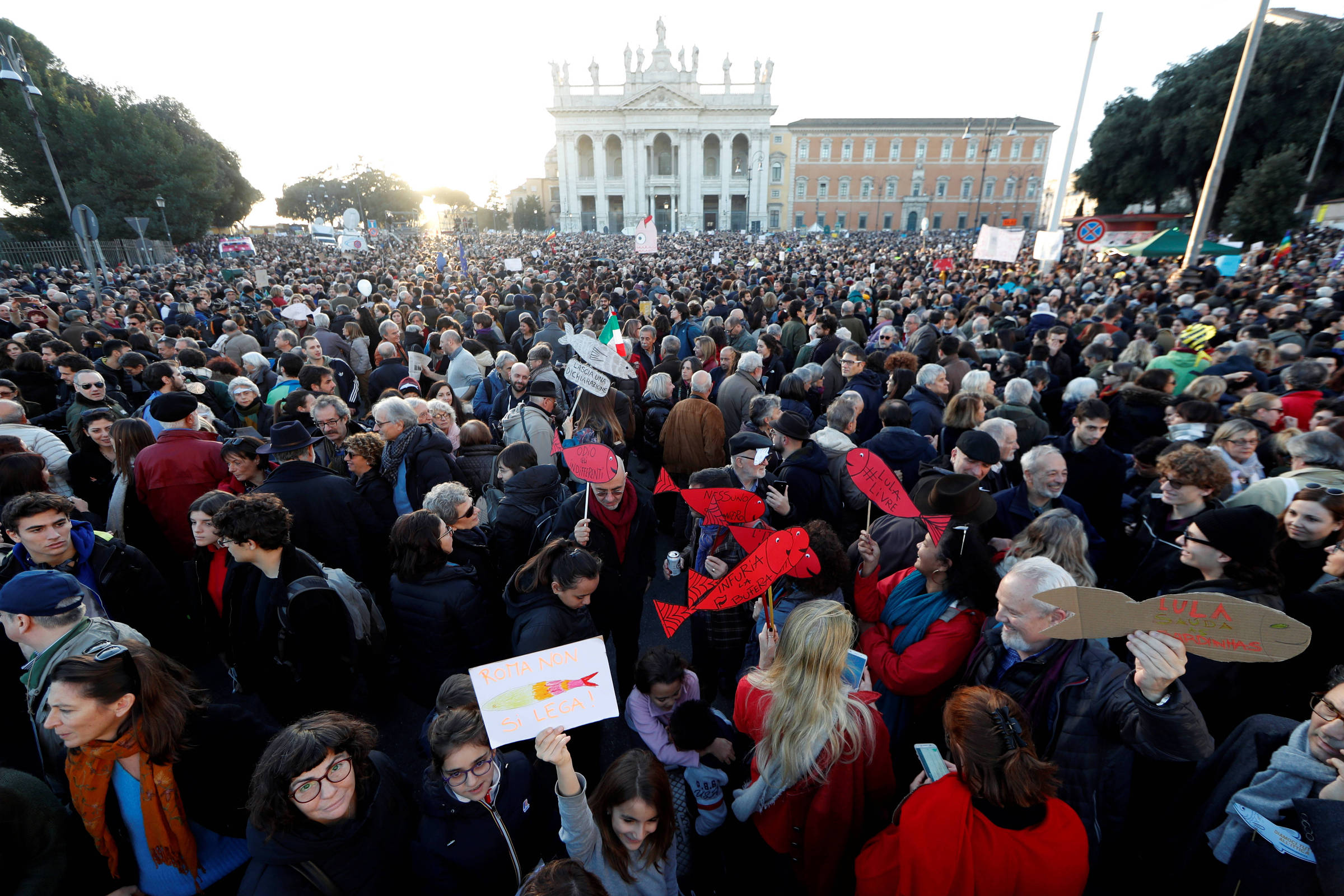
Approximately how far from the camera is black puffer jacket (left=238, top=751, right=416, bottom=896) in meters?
1.58

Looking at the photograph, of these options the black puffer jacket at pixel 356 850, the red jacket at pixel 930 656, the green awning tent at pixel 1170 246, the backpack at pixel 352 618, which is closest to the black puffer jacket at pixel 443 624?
the backpack at pixel 352 618

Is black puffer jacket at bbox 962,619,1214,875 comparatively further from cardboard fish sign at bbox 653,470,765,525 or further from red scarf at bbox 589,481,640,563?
red scarf at bbox 589,481,640,563

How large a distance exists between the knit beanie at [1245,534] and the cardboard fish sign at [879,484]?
1.08 meters

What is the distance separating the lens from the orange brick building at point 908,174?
6556 centimetres

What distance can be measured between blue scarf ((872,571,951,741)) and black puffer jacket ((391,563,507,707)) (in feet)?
6.04

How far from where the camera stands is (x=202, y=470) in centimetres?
365

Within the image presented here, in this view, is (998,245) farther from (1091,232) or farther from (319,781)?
(319,781)

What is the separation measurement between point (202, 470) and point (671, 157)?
69.7 metres

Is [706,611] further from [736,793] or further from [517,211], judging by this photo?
[517,211]

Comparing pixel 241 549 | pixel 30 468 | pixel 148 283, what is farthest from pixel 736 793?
pixel 148 283

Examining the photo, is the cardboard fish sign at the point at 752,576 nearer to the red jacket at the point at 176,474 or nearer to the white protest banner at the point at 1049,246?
the red jacket at the point at 176,474

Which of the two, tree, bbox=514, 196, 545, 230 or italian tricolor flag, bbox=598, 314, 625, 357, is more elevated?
tree, bbox=514, 196, 545, 230

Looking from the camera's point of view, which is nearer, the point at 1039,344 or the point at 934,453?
the point at 934,453

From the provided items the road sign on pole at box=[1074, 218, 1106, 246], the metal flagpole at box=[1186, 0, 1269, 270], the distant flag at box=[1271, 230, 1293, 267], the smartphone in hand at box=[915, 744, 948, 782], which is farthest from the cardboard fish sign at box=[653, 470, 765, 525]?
the distant flag at box=[1271, 230, 1293, 267]
